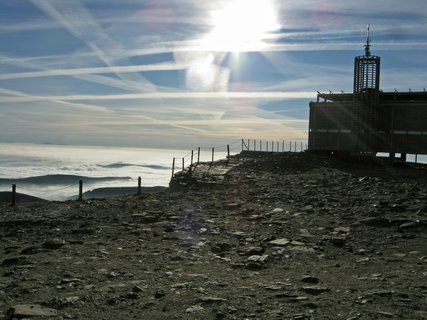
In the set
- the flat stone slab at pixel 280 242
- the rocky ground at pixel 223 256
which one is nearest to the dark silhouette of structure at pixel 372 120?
the rocky ground at pixel 223 256

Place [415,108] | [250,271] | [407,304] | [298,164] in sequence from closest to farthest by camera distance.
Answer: [407,304]
[250,271]
[298,164]
[415,108]

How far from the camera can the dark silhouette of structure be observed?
39031mm

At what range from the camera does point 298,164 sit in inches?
1264

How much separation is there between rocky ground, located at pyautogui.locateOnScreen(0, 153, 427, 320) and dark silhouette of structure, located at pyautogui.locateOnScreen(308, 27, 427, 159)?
69.4 ft

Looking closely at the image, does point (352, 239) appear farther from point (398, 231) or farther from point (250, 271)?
point (250, 271)

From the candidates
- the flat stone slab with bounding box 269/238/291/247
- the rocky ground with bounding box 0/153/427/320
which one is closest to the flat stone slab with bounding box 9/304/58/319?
the rocky ground with bounding box 0/153/427/320

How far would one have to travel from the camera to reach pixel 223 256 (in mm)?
10328

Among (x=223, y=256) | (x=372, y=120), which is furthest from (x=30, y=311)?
(x=372, y=120)

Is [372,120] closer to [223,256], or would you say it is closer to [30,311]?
[223,256]

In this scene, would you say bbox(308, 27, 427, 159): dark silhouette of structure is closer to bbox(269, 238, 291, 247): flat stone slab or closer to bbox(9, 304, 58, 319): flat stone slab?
bbox(269, 238, 291, 247): flat stone slab

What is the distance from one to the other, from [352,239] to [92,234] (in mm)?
7260

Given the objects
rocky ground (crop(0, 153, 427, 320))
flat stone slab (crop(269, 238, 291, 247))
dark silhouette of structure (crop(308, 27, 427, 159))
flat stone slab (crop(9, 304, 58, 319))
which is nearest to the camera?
flat stone slab (crop(9, 304, 58, 319))

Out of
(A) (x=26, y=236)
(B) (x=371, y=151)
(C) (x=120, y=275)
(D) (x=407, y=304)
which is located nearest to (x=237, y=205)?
(A) (x=26, y=236)

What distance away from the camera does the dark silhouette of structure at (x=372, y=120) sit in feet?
128
